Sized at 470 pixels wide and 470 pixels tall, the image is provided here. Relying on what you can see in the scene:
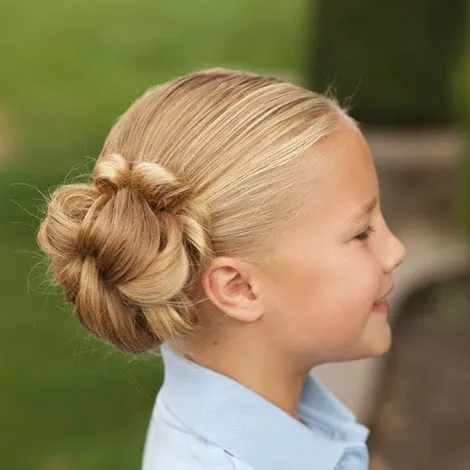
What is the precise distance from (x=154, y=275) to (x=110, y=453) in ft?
3.97

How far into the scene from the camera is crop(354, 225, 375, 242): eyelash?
38.5 inches

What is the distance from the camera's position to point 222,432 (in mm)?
933

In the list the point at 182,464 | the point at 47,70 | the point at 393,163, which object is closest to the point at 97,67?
the point at 47,70

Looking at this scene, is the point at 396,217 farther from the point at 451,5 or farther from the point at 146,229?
the point at 146,229

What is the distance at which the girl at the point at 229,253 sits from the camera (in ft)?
3.01

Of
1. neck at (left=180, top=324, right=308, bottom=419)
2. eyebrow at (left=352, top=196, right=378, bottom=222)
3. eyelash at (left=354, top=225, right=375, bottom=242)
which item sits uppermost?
eyebrow at (left=352, top=196, right=378, bottom=222)

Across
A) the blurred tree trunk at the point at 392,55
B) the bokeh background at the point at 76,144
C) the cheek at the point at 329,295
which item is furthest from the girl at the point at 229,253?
the blurred tree trunk at the point at 392,55

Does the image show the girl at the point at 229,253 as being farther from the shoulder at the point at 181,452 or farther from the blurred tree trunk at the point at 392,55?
the blurred tree trunk at the point at 392,55

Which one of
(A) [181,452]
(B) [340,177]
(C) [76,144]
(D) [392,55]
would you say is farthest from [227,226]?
(D) [392,55]

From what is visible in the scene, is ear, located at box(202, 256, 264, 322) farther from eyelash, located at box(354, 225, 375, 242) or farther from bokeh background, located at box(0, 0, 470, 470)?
bokeh background, located at box(0, 0, 470, 470)

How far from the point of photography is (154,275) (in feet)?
2.96

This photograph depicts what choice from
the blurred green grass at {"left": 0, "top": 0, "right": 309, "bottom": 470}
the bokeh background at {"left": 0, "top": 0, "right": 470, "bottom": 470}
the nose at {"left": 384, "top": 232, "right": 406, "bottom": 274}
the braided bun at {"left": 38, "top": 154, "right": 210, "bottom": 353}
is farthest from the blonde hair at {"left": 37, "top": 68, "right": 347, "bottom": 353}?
the blurred green grass at {"left": 0, "top": 0, "right": 309, "bottom": 470}

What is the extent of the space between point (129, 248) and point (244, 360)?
7.7 inches

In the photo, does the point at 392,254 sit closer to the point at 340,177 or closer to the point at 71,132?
the point at 340,177
